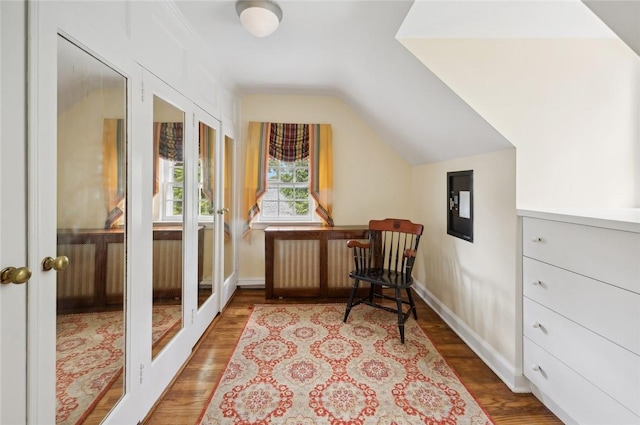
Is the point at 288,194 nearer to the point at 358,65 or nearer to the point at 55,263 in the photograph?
the point at 358,65

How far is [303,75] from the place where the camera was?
2.81 metres

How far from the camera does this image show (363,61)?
224 centimetres

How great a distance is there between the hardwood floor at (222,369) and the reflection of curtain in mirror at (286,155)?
1439 millimetres

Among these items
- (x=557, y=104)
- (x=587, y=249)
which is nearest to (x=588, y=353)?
(x=587, y=249)

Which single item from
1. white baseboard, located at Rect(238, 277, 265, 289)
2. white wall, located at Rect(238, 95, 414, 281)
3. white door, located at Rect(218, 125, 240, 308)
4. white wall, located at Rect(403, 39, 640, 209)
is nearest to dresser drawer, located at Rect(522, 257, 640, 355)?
white wall, located at Rect(403, 39, 640, 209)

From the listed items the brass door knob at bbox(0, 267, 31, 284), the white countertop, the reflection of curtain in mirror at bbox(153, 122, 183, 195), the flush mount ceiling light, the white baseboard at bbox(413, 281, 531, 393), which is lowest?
the white baseboard at bbox(413, 281, 531, 393)

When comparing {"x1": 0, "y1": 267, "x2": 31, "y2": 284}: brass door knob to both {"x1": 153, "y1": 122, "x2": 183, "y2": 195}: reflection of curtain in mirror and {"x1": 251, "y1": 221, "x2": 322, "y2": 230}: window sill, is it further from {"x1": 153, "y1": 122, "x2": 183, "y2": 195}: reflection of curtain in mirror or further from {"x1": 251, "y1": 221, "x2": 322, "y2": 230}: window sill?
{"x1": 251, "y1": 221, "x2": 322, "y2": 230}: window sill

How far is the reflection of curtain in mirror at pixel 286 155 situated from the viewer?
334cm

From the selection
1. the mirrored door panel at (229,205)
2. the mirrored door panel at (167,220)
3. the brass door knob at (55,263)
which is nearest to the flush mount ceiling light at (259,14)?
the mirrored door panel at (167,220)

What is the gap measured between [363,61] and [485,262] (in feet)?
5.89

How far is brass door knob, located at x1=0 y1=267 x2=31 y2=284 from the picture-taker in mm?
762

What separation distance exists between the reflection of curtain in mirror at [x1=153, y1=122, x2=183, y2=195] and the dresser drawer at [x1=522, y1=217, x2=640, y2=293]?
2.16m

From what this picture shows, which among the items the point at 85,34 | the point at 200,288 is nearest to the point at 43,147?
the point at 85,34

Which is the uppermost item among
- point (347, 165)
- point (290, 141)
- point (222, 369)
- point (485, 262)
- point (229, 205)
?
point (290, 141)
